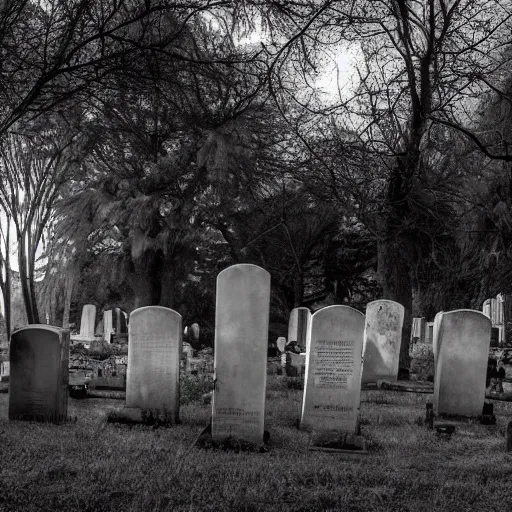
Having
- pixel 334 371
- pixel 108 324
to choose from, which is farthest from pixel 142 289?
pixel 334 371

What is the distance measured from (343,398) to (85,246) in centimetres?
1216

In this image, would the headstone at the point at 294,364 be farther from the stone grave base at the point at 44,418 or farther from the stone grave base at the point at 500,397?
the stone grave base at the point at 44,418

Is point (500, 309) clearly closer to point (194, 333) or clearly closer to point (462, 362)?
point (194, 333)

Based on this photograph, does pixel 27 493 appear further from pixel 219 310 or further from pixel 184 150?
pixel 184 150

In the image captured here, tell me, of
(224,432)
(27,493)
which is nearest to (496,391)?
(224,432)

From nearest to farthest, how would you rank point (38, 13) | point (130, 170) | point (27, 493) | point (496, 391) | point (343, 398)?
point (27, 493) < point (38, 13) < point (343, 398) < point (496, 391) < point (130, 170)

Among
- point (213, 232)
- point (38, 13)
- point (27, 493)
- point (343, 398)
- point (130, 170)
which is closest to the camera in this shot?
point (27, 493)

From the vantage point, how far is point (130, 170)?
19.0 meters

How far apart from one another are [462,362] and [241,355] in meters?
3.94

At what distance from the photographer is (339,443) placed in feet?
23.4

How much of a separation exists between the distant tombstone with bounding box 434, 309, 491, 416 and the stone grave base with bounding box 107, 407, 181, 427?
160 inches

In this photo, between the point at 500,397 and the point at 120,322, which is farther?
the point at 120,322

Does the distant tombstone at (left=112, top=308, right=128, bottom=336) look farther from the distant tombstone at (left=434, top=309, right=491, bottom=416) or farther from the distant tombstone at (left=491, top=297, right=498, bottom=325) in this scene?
the distant tombstone at (left=434, top=309, right=491, bottom=416)

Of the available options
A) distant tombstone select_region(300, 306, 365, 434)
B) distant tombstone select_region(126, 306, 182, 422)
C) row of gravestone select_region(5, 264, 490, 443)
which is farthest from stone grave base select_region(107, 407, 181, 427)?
distant tombstone select_region(300, 306, 365, 434)
